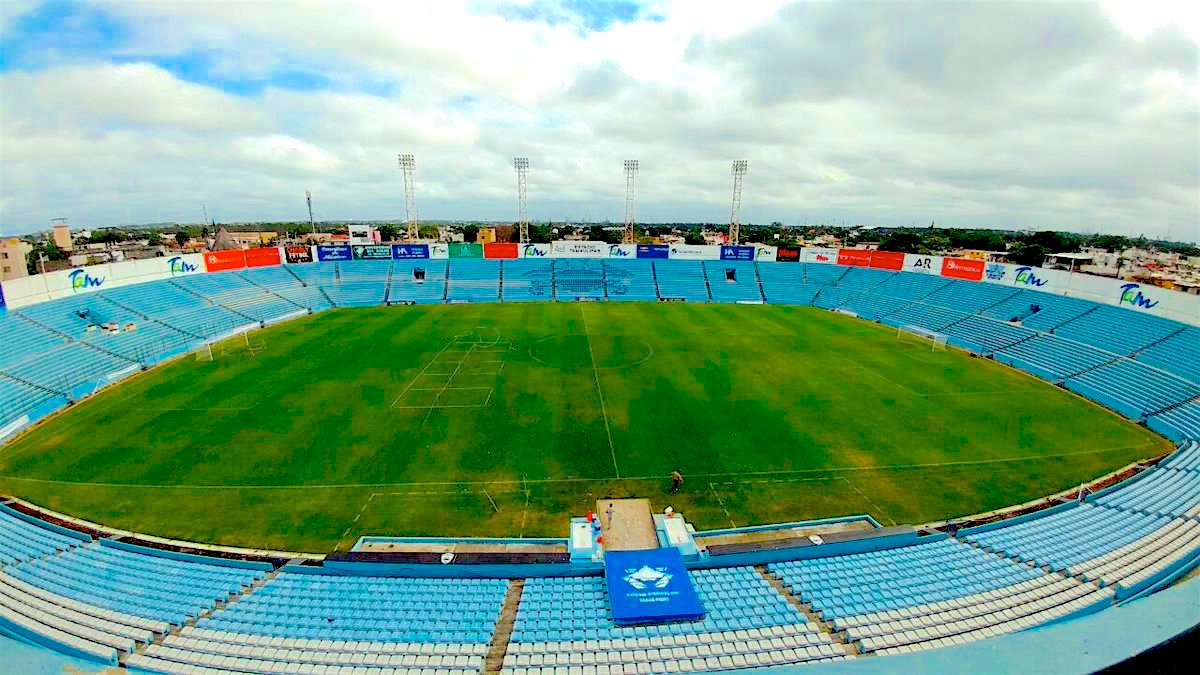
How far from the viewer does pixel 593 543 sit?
1395cm

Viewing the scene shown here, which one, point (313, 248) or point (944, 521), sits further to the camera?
point (313, 248)

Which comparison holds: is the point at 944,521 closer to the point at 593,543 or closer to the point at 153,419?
the point at 593,543

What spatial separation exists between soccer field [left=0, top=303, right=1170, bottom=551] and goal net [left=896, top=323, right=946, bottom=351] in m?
2.35

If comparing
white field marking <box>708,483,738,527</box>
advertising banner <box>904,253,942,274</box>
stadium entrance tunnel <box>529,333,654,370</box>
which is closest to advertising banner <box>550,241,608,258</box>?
stadium entrance tunnel <box>529,333,654,370</box>

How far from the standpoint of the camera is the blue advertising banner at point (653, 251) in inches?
2511

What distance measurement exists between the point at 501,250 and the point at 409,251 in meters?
10.9

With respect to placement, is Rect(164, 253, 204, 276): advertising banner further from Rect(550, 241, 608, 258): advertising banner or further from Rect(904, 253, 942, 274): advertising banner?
Rect(904, 253, 942, 274): advertising banner

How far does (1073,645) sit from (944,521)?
1310cm

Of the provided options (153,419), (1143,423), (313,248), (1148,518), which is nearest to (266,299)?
(313,248)

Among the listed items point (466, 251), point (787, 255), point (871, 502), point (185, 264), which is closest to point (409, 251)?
point (466, 251)

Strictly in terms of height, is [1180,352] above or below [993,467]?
above

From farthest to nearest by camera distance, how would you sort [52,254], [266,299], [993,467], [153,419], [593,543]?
1. [52,254]
2. [266,299]
3. [153,419]
4. [993,467]
5. [593,543]

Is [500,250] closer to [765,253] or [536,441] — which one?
[765,253]

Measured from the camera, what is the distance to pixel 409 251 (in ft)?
197
